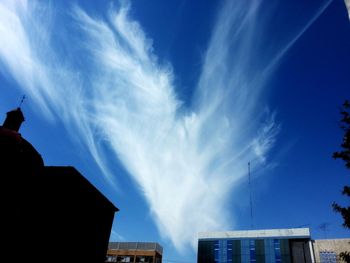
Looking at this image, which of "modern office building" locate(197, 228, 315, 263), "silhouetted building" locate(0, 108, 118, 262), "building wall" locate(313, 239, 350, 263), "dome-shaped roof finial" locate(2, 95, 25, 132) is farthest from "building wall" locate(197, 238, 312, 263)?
"dome-shaped roof finial" locate(2, 95, 25, 132)

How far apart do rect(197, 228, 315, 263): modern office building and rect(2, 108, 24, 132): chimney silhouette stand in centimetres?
4126

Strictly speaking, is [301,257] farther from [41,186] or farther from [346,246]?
[41,186]

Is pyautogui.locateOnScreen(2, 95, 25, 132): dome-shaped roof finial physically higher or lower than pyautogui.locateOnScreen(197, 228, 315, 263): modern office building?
higher

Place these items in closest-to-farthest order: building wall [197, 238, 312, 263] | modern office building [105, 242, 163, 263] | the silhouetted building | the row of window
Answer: the silhouetted building, building wall [197, 238, 312, 263], the row of window, modern office building [105, 242, 163, 263]

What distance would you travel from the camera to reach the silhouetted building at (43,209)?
20562 mm

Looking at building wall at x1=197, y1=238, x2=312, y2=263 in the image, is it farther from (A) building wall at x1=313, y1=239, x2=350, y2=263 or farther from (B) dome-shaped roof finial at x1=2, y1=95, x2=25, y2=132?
(B) dome-shaped roof finial at x1=2, y1=95, x2=25, y2=132

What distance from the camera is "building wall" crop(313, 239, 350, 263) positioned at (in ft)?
156

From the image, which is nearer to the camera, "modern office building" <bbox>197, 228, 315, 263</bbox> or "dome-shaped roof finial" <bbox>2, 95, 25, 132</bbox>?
"dome-shaped roof finial" <bbox>2, 95, 25, 132</bbox>

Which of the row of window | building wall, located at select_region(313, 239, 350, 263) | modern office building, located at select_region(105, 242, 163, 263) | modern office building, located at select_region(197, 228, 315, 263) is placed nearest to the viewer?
building wall, located at select_region(313, 239, 350, 263)

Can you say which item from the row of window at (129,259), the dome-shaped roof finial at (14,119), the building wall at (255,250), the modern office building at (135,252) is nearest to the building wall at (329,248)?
→ the building wall at (255,250)

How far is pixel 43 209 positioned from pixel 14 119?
1117 centimetres

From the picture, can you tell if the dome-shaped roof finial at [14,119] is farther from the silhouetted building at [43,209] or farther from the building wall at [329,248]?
the building wall at [329,248]

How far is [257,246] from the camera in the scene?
5116 centimetres

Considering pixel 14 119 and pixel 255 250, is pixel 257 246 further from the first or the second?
pixel 14 119
